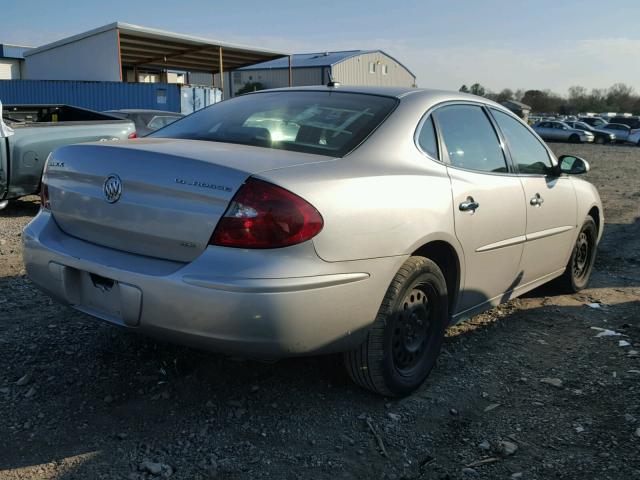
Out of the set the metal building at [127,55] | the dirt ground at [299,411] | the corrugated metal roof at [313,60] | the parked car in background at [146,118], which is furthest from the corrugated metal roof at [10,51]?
the dirt ground at [299,411]

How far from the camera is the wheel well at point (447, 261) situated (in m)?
3.12

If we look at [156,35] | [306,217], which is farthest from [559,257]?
[156,35]

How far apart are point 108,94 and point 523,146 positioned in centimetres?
2044

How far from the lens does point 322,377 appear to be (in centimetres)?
324

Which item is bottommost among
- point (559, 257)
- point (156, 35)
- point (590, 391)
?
point (590, 391)

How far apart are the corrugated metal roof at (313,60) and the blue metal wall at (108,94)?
2533 cm

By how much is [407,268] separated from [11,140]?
5.90m

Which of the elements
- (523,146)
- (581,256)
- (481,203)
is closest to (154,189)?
(481,203)

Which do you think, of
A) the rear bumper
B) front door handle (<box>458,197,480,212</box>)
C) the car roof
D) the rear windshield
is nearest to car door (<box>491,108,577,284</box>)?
the car roof

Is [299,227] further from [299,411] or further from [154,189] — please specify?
[299,411]

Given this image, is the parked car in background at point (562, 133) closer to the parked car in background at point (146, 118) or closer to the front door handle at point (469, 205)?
the parked car in background at point (146, 118)

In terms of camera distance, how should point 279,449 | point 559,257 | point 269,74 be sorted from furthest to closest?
point 269,74, point 559,257, point 279,449

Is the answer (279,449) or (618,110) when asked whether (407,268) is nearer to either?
(279,449)

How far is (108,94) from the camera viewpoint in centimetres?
2191
